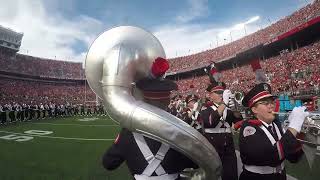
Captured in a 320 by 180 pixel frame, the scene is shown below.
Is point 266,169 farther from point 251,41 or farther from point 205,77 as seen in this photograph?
point 205,77

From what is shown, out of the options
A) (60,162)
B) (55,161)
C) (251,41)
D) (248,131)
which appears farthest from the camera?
(251,41)

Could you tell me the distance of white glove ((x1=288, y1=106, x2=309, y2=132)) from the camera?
291cm

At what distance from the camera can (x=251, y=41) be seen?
154 feet

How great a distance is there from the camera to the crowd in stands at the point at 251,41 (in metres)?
36.0

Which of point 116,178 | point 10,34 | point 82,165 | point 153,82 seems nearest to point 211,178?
point 153,82

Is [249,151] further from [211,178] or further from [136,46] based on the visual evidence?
[136,46]

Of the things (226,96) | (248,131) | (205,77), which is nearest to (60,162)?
(226,96)

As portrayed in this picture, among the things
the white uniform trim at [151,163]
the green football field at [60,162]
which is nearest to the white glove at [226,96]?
the green football field at [60,162]

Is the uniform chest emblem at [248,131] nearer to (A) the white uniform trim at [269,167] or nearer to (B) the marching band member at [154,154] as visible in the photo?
(A) the white uniform trim at [269,167]

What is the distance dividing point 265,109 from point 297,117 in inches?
21.5

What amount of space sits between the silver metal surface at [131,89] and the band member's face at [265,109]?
4.55 ft

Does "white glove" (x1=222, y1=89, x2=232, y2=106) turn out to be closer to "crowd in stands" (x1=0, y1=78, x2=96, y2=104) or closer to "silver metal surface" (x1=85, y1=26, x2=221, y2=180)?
"silver metal surface" (x1=85, y1=26, x2=221, y2=180)

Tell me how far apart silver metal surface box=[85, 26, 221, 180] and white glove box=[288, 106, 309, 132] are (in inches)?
44.2

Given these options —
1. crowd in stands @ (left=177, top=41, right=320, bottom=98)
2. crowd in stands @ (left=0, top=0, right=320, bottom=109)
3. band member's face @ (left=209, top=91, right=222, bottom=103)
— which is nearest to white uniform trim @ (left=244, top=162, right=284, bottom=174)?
band member's face @ (left=209, top=91, right=222, bottom=103)
